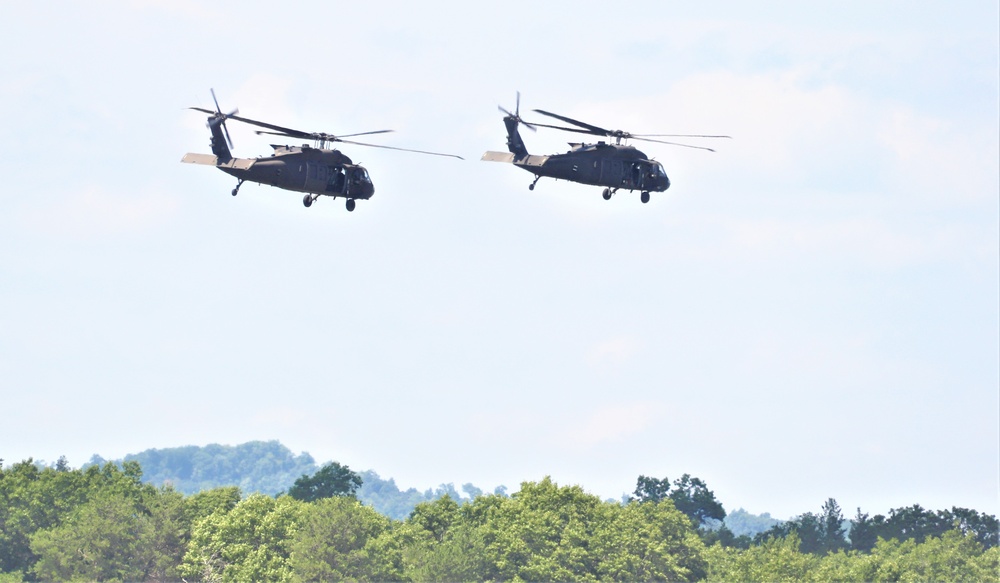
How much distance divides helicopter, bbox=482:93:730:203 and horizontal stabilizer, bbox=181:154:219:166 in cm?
1626

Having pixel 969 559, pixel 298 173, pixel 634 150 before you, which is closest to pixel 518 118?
pixel 634 150

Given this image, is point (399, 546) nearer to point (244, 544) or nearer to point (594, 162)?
point (244, 544)

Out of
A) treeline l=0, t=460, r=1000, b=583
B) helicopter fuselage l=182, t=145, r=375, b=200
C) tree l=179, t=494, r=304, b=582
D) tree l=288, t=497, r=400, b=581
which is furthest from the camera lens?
treeline l=0, t=460, r=1000, b=583

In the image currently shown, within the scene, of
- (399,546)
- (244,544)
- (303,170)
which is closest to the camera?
(303,170)

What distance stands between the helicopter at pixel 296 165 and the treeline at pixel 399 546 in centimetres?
7171

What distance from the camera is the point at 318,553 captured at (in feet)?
538

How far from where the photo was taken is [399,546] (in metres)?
170

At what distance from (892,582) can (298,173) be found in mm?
103849

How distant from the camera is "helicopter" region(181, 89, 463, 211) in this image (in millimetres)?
94250

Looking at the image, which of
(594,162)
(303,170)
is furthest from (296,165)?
(594,162)

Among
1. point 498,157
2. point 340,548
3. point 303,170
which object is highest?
point 498,157

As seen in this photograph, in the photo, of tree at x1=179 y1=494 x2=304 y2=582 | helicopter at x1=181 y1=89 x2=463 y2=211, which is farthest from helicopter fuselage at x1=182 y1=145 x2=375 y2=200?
tree at x1=179 y1=494 x2=304 y2=582

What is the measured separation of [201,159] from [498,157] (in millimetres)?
17875

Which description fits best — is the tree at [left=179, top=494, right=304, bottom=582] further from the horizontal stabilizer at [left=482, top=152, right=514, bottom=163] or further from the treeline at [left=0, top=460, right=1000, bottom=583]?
the horizontal stabilizer at [left=482, top=152, right=514, bottom=163]
